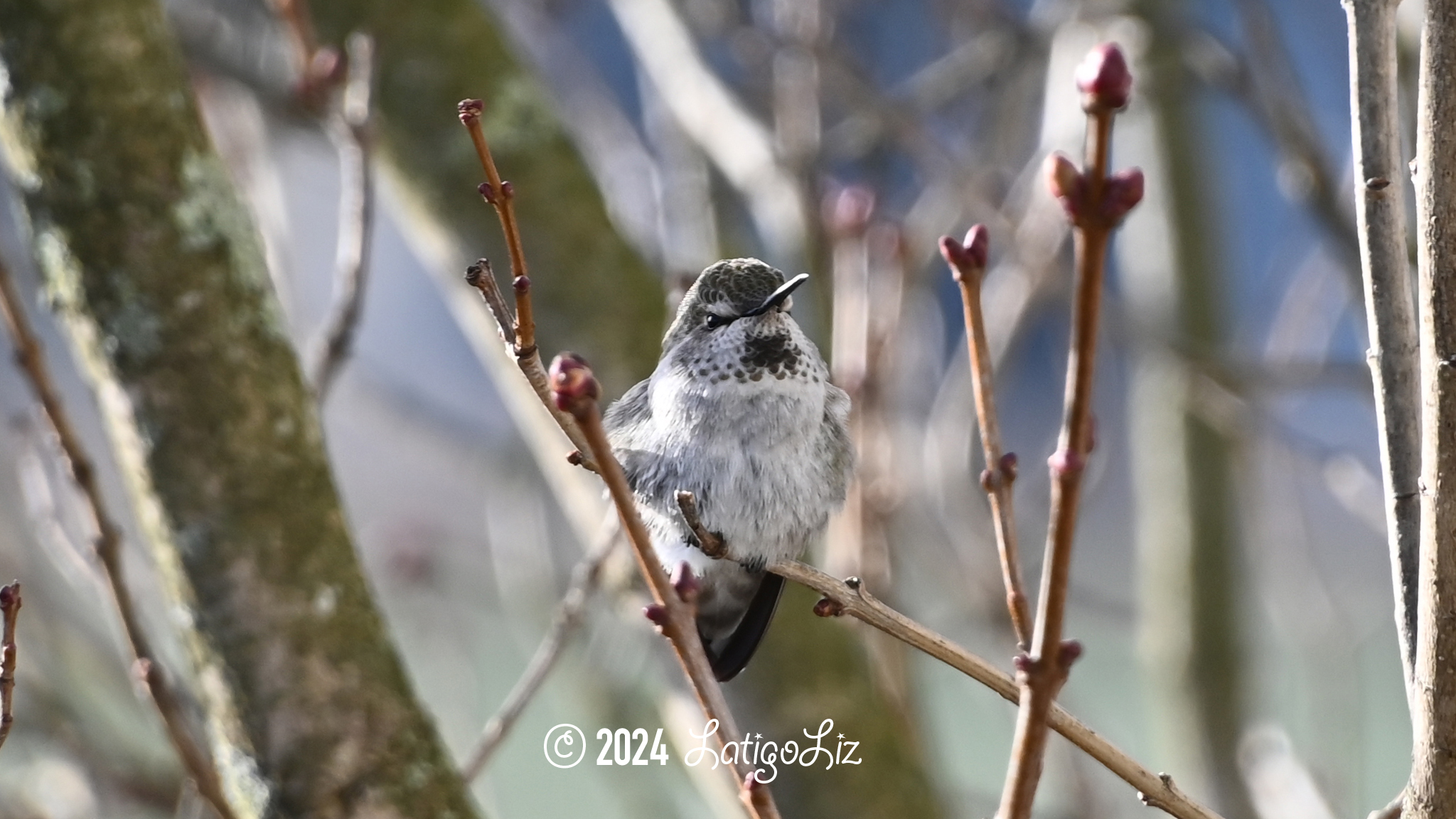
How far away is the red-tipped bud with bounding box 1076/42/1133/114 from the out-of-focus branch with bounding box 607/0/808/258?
291 cm

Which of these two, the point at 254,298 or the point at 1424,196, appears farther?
the point at 254,298

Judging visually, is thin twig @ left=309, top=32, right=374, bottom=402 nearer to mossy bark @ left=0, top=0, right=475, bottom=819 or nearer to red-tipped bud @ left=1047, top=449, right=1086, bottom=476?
mossy bark @ left=0, top=0, right=475, bottom=819

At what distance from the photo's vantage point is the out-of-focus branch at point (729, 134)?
12.3 feet

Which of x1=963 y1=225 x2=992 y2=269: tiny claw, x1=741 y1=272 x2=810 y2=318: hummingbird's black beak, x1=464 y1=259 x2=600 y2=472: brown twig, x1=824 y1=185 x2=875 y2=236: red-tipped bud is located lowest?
x1=464 y1=259 x2=600 y2=472: brown twig

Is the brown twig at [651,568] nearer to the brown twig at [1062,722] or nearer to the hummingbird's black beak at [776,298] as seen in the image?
the brown twig at [1062,722]

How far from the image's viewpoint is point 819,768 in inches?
119

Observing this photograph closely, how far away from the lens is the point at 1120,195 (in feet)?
2.64

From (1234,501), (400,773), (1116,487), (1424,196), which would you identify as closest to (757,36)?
(1234,501)

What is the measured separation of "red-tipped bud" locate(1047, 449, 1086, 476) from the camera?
879 millimetres

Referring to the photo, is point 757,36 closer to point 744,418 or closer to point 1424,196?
point 744,418

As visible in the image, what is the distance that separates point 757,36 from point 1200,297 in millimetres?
1679

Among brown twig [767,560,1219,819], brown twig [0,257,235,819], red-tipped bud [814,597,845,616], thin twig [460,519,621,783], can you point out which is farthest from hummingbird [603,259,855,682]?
brown twig [0,257,235,819]

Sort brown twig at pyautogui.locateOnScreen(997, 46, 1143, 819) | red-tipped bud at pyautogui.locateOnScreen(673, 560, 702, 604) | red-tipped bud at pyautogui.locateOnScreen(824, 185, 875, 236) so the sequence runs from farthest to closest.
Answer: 1. red-tipped bud at pyautogui.locateOnScreen(824, 185, 875, 236)
2. red-tipped bud at pyautogui.locateOnScreen(673, 560, 702, 604)
3. brown twig at pyautogui.locateOnScreen(997, 46, 1143, 819)

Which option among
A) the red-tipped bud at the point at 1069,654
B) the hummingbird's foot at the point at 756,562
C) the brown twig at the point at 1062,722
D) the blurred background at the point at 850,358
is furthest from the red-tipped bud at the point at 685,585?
the blurred background at the point at 850,358
